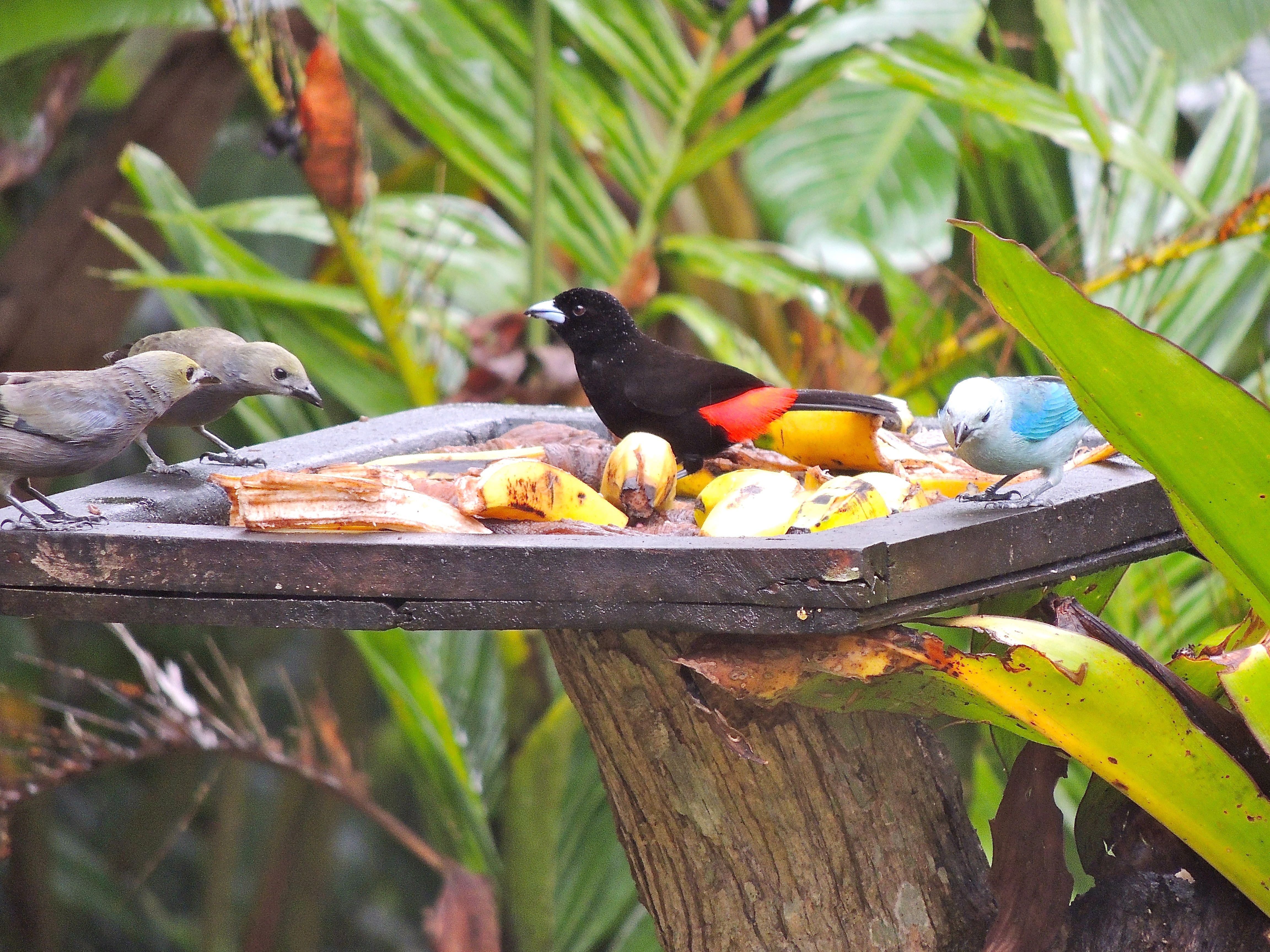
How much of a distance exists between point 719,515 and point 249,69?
1.15m

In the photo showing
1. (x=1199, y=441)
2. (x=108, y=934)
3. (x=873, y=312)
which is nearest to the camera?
(x=1199, y=441)

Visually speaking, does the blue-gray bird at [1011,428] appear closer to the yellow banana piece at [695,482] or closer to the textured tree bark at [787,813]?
the textured tree bark at [787,813]

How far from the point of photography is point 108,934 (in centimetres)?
373

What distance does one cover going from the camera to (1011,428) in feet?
3.34

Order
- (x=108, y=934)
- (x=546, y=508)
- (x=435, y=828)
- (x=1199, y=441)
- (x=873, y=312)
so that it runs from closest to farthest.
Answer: (x=1199, y=441) → (x=546, y=508) → (x=435, y=828) → (x=873, y=312) → (x=108, y=934)

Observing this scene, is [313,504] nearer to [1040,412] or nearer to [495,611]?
→ [495,611]

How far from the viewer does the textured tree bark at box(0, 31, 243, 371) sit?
8.71ft

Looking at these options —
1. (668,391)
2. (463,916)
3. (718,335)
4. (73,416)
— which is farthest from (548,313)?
(463,916)

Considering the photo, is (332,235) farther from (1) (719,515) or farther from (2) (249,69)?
(1) (719,515)

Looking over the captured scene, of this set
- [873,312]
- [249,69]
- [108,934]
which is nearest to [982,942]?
[249,69]

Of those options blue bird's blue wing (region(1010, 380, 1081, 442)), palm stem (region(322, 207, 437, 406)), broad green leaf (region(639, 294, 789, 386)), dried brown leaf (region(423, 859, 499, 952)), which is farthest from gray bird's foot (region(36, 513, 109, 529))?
broad green leaf (region(639, 294, 789, 386))

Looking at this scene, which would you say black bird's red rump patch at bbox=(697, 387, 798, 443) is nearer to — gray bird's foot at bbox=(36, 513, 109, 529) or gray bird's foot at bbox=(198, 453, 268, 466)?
gray bird's foot at bbox=(198, 453, 268, 466)

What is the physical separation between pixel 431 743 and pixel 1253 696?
126 cm

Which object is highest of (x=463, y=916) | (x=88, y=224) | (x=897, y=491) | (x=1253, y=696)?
(x=88, y=224)
